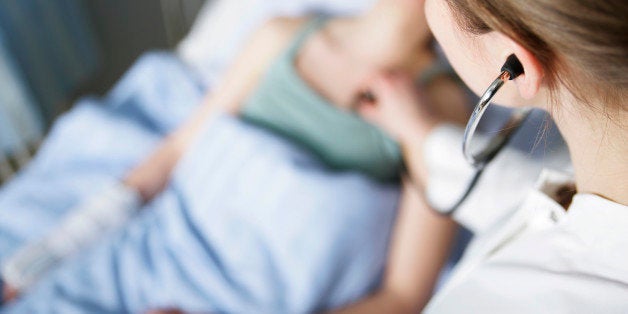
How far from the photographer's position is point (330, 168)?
3.72 ft

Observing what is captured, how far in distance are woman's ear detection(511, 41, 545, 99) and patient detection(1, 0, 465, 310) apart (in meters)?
0.52

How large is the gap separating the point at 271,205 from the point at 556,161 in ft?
1.85

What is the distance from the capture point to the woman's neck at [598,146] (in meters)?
0.46

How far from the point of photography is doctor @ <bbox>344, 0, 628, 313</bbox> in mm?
382

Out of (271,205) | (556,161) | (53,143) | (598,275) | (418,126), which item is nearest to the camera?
(598,275)

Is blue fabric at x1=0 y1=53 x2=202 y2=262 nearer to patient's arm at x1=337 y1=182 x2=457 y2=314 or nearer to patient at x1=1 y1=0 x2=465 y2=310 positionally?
patient at x1=1 y1=0 x2=465 y2=310

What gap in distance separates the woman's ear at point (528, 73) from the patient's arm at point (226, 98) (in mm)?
815

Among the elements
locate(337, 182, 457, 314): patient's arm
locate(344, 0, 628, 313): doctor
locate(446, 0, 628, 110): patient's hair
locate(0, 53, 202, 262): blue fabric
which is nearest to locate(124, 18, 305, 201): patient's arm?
locate(0, 53, 202, 262): blue fabric

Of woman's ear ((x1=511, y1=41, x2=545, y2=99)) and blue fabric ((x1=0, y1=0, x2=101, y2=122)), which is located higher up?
woman's ear ((x1=511, y1=41, x2=545, y2=99))

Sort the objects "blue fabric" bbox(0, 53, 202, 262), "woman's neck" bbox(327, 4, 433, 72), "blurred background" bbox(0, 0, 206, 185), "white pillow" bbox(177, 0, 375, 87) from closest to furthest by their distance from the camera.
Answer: "woman's neck" bbox(327, 4, 433, 72) < "blue fabric" bbox(0, 53, 202, 262) < "white pillow" bbox(177, 0, 375, 87) < "blurred background" bbox(0, 0, 206, 185)

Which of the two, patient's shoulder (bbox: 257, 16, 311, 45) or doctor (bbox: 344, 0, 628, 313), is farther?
patient's shoulder (bbox: 257, 16, 311, 45)

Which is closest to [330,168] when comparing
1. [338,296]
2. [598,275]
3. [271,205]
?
[271,205]

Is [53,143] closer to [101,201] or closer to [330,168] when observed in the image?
[101,201]

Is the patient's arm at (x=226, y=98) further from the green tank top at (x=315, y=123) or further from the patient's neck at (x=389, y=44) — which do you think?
the patient's neck at (x=389, y=44)
